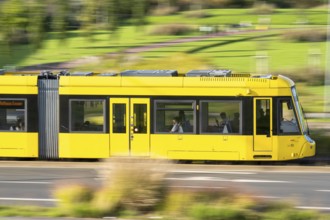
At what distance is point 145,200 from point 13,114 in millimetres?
10470

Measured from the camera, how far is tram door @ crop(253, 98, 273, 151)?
20.3 m

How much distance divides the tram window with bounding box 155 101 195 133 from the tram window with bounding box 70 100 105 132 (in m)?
1.64

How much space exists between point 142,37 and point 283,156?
3474cm

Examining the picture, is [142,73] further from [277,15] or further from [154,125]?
[277,15]

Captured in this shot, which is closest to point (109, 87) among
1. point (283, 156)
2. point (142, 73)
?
point (142, 73)

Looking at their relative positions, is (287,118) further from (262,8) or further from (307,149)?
(262,8)

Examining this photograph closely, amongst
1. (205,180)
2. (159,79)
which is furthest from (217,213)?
(159,79)

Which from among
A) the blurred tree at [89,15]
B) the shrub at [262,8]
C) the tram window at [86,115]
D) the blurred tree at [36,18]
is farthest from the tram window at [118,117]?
the shrub at [262,8]

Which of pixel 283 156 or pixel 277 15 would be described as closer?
pixel 283 156

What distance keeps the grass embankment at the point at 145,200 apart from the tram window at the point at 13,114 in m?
9.35

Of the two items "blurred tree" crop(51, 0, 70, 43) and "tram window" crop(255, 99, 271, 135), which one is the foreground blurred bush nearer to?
"tram window" crop(255, 99, 271, 135)

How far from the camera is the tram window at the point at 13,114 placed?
21.2 meters

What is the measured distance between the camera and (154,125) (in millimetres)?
20688

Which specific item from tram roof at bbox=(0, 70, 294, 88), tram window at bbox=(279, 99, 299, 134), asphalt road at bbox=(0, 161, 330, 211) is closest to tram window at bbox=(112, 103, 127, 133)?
tram roof at bbox=(0, 70, 294, 88)
